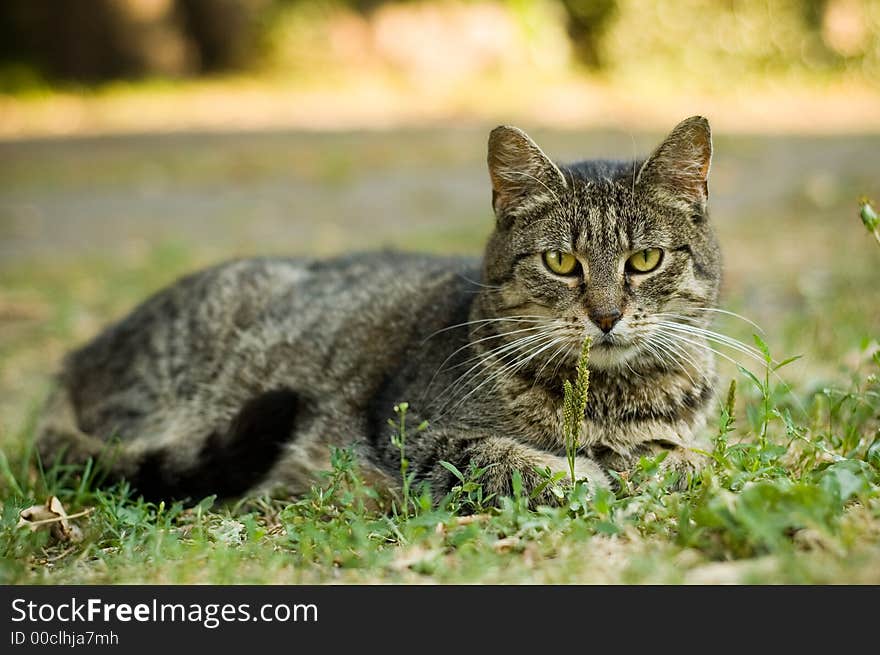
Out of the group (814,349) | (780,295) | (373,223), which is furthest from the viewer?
(373,223)

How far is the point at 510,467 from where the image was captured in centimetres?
268

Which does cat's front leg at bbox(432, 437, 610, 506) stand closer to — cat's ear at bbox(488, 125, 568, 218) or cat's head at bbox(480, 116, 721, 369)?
cat's head at bbox(480, 116, 721, 369)

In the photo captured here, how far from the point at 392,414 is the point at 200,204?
6.15 metres

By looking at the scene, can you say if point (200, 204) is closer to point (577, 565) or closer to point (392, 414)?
point (392, 414)

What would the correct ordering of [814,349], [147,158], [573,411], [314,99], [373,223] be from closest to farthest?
[573,411] → [814,349] → [373,223] → [147,158] → [314,99]

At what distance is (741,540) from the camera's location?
216cm

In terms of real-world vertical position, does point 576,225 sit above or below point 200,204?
above

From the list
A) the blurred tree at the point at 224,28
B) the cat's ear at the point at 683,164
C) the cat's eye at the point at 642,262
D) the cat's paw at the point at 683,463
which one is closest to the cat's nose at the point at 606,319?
the cat's eye at the point at 642,262

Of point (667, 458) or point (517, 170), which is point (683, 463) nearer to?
point (667, 458)

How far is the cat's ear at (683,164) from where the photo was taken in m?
2.87

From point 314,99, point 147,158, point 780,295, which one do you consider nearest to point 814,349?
point 780,295

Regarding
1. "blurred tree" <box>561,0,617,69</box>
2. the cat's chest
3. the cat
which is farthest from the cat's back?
"blurred tree" <box>561,0,617,69</box>

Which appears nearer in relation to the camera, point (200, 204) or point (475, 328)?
point (475, 328)

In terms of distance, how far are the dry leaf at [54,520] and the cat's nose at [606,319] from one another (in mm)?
1687
